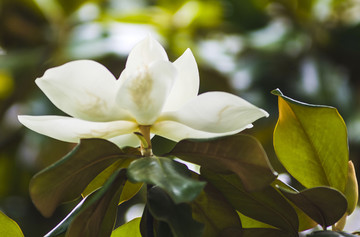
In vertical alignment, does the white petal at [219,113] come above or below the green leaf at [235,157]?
above

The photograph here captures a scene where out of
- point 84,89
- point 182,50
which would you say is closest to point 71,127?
point 84,89

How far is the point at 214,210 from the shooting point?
43 cm

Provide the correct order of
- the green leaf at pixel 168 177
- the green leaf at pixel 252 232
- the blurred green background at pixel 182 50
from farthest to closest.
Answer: the blurred green background at pixel 182 50 < the green leaf at pixel 252 232 < the green leaf at pixel 168 177

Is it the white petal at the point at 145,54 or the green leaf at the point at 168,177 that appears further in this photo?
the white petal at the point at 145,54

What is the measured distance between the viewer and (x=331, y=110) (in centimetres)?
43

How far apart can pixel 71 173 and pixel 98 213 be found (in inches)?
1.5

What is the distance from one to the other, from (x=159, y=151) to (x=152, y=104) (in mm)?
1049

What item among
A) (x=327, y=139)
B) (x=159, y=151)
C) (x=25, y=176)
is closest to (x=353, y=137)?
(x=159, y=151)

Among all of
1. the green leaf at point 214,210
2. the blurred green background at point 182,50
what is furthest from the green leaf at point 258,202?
the blurred green background at point 182,50

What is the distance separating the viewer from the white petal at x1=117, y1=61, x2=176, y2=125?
15.1 inches

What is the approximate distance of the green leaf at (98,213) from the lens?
1.20 feet

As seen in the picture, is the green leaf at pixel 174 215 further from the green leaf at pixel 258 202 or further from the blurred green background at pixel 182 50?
the blurred green background at pixel 182 50

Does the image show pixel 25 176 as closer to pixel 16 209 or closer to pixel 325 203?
pixel 16 209

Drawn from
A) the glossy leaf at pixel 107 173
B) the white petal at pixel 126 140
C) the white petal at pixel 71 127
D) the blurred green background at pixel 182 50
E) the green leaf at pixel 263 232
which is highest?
the white petal at pixel 71 127
